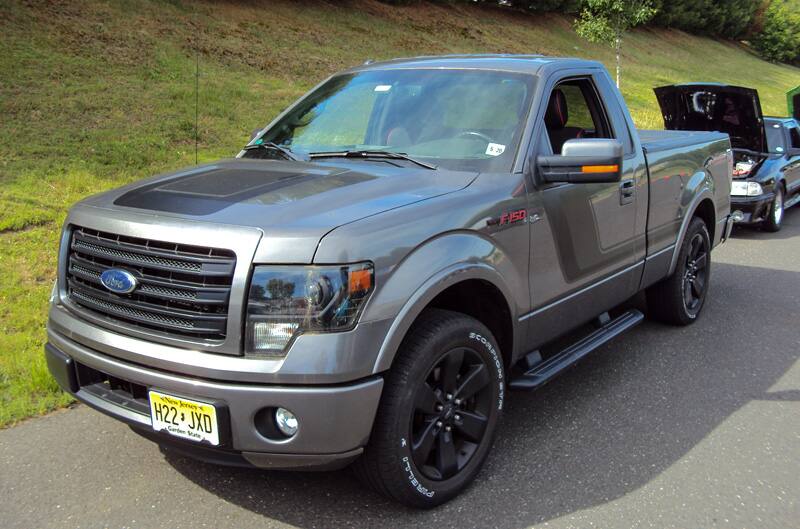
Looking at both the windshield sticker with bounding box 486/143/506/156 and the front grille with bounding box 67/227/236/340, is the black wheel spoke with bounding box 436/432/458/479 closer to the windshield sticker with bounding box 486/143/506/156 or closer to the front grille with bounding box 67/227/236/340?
the front grille with bounding box 67/227/236/340

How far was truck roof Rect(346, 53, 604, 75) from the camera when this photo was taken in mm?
4113

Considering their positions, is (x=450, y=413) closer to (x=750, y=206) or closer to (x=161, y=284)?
(x=161, y=284)

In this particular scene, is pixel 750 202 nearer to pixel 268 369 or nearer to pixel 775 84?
pixel 268 369

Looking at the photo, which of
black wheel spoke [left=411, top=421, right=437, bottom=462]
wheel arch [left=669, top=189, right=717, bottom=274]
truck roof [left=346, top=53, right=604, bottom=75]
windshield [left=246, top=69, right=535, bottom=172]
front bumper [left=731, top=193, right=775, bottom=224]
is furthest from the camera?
front bumper [left=731, top=193, right=775, bottom=224]

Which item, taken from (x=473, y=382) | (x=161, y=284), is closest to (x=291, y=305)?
(x=161, y=284)

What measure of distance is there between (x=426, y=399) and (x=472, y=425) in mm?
397

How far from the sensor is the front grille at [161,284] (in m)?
2.72

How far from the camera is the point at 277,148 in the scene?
4160 millimetres

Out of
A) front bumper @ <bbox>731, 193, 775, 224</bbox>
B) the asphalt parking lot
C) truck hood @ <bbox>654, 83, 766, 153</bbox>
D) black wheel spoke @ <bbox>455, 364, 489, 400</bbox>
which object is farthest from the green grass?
front bumper @ <bbox>731, 193, 775, 224</bbox>

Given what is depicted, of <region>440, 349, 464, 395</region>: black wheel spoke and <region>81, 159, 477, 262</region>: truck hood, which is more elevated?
<region>81, 159, 477, 262</region>: truck hood

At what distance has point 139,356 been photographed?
282cm

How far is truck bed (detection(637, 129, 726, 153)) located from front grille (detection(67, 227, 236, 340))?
324cm

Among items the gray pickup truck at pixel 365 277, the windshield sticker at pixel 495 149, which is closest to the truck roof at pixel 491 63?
the gray pickup truck at pixel 365 277

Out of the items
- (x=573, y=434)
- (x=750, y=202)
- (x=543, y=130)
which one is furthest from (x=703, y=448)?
(x=750, y=202)
